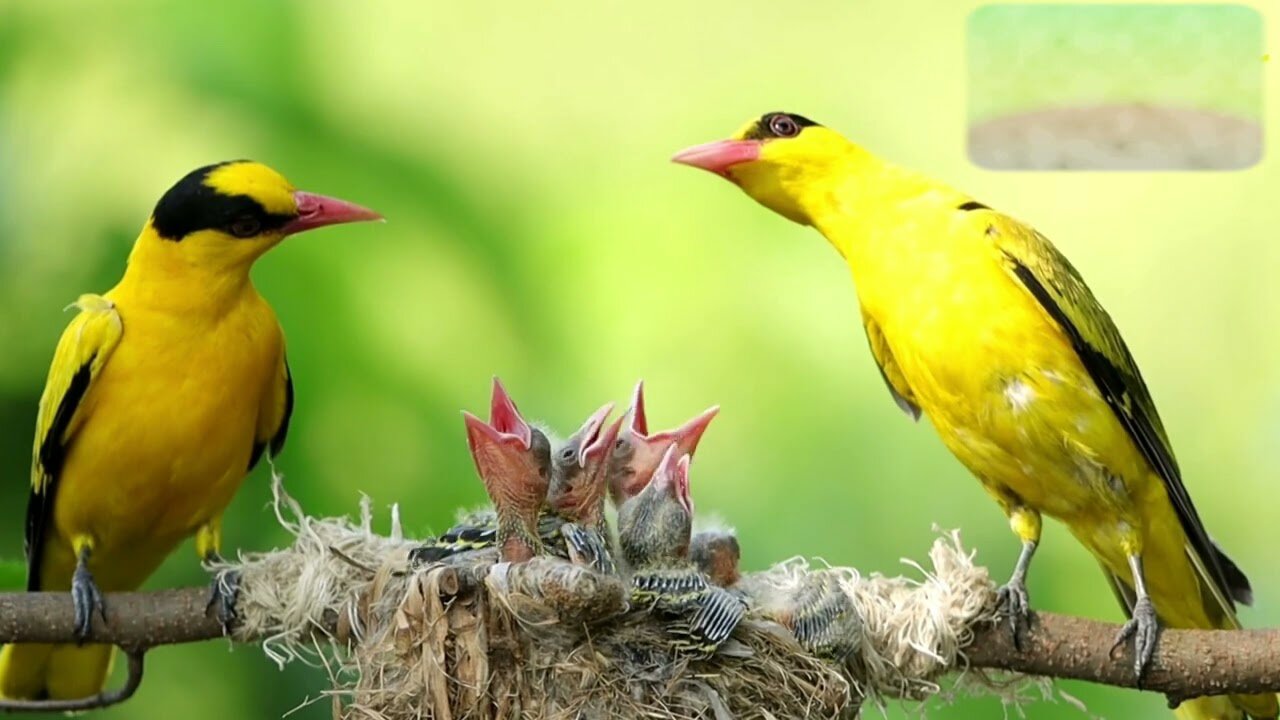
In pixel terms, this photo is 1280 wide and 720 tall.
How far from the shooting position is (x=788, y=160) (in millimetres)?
2033

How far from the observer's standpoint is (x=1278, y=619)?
2369 mm

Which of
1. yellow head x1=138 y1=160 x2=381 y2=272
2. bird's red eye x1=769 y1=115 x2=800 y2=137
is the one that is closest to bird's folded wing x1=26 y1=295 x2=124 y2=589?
yellow head x1=138 y1=160 x2=381 y2=272

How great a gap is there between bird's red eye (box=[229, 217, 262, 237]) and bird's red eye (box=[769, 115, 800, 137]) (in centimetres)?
71

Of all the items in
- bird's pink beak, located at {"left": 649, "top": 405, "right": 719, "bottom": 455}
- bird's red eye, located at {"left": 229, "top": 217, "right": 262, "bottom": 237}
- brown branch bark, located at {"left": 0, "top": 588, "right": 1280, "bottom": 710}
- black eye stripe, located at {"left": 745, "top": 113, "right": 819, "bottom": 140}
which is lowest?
brown branch bark, located at {"left": 0, "top": 588, "right": 1280, "bottom": 710}

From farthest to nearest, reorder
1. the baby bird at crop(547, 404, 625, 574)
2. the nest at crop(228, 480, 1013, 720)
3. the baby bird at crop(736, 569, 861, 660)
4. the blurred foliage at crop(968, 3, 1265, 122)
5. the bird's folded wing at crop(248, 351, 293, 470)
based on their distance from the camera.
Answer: the blurred foliage at crop(968, 3, 1265, 122)
the bird's folded wing at crop(248, 351, 293, 470)
the baby bird at crop(547, 404, 625, 574)
the baby bird at crop(736, 569, 861, 660)
the nest at crop(228, 480, 1013, 720)

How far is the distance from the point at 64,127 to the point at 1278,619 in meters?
2.12

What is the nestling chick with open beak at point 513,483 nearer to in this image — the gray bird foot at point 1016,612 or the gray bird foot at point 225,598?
the gray bird foot at point 225,598

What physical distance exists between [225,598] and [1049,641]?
1.02 meters

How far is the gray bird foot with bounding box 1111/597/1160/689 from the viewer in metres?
1.79

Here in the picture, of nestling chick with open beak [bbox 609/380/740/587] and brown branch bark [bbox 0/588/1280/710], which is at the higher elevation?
nestling chick with open beak [bbox 609/380/740/587]

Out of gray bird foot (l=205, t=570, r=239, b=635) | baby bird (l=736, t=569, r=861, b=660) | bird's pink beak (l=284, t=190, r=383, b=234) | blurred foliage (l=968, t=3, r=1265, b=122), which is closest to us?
baby bird (l=736, t=569, r=861, b=660)

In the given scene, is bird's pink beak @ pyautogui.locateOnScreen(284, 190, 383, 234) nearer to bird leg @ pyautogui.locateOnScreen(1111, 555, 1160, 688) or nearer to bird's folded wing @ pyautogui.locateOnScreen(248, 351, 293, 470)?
bird's folded wing @ pyautogui.locateOnScreen(248, 351, 293, 470)

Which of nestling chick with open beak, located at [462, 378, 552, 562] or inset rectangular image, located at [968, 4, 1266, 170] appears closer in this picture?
nestling chick with open beak, located at [462, 378, 552, 562]

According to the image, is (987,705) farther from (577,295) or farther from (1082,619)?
(577,295)
